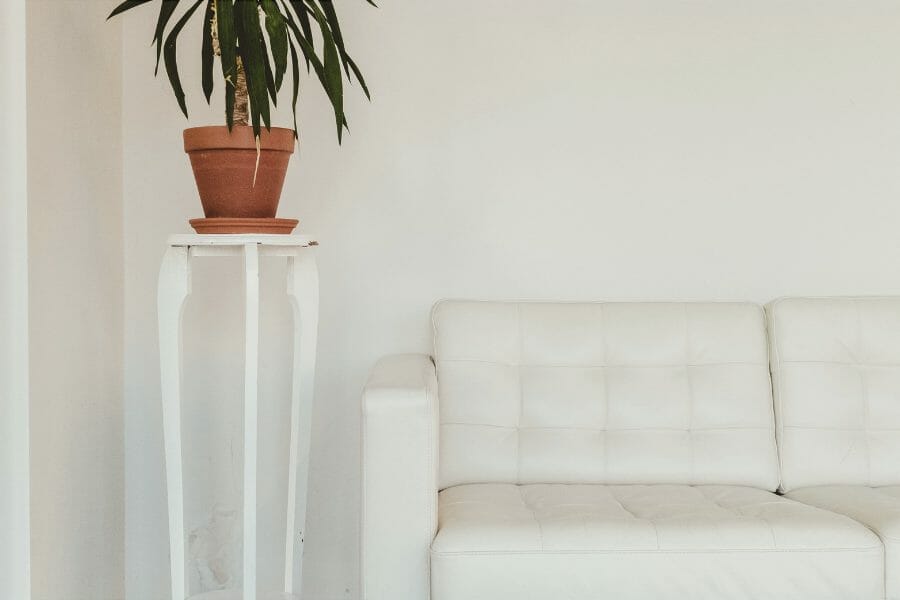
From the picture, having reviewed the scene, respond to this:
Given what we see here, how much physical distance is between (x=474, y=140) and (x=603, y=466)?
110 centimetres

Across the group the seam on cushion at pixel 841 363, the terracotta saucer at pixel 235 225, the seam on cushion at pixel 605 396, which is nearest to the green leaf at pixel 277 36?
the terracotta saucer at pixel 235 225

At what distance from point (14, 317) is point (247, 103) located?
77 centimetres

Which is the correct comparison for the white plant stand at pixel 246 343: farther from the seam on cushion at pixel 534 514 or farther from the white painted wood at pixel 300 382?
the seam on cushion at pixel 534 514

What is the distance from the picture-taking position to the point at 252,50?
2.31 meters

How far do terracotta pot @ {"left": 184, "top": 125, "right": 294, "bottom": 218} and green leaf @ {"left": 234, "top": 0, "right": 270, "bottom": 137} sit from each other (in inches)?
7.3

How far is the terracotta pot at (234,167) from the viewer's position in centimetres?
251

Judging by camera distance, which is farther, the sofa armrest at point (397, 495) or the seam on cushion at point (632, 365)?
the seam on cushion at point (632, 365)

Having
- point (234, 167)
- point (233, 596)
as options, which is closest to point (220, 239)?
point (234, 167)

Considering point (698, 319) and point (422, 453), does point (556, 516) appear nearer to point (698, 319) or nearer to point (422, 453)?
point (422, 453)

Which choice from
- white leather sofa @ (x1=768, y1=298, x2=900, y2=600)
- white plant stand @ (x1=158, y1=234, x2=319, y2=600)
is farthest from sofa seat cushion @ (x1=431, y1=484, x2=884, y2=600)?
white plant stand @ (x1=158, y1=234, x2=319, y2=600)

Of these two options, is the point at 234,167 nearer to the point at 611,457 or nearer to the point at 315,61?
the point at 315,61

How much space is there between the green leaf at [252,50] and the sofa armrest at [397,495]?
72 cm

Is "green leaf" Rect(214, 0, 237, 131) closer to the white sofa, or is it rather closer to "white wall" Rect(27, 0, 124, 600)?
"white wall" Rect(27, 0, 124, 600)

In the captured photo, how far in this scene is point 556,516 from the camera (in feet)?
7.38
